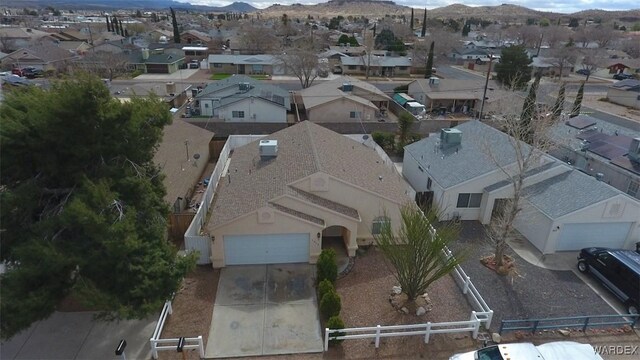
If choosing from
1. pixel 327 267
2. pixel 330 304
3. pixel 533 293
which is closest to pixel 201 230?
pixel 327 267

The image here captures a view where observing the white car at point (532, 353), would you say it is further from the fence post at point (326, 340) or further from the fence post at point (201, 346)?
the fence post at point (201, 346)

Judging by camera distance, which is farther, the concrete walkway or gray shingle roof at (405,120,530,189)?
gray shingle roof at (405,120,530,189)

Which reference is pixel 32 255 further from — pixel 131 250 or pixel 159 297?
pixel 159 297

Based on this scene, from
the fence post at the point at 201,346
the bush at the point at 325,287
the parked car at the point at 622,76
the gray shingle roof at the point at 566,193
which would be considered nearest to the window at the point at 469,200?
the gray shingle roof at the point at 566,193

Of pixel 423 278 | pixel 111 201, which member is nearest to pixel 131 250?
pixel 111 201

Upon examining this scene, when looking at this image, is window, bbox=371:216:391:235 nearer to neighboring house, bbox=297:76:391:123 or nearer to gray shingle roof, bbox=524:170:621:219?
gray shingle roof, bbox=524:170:621:219

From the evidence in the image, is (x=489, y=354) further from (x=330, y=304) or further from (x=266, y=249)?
(x=266, y=249)

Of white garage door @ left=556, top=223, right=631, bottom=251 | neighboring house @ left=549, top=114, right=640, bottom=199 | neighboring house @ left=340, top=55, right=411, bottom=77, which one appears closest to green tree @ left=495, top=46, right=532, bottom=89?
neighboring house @ left=340, top=55, right=411, bottom=77
